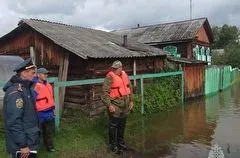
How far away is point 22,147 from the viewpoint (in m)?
4.13

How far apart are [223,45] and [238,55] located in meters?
25.3

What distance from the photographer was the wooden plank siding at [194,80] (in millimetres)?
17156

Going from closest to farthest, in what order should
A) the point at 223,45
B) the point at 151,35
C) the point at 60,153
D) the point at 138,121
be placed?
the point at 60,153 < the point at 138,121 < the point at 151,35 < the point at 223,45

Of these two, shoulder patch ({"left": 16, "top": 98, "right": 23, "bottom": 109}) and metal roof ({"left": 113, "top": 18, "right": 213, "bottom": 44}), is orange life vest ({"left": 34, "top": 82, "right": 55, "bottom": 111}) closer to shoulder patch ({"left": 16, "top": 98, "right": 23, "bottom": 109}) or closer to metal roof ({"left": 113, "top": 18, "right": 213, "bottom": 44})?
shoulder patch ({"left": 16, "top": 98, "right": 23, "bottom": 109})

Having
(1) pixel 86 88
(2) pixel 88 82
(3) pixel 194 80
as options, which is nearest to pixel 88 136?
(2) pixel 88 82

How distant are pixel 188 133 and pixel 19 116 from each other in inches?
253

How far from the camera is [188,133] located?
974 centimetres

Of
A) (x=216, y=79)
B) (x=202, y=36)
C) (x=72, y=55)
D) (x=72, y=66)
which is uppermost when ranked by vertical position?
(x=202, y=36)

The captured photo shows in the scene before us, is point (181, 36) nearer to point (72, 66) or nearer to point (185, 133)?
point (72, 66)

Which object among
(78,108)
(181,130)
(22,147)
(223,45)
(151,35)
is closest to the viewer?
(22,147)

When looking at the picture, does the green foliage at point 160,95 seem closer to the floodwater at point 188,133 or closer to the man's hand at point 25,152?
the floodwater at point 188,133

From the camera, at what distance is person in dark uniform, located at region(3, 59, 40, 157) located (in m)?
4.09

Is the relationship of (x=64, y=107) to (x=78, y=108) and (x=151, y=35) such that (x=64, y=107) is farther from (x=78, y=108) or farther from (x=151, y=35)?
(x=151, y=35)

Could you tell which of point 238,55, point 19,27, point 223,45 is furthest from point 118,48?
point 223,45
